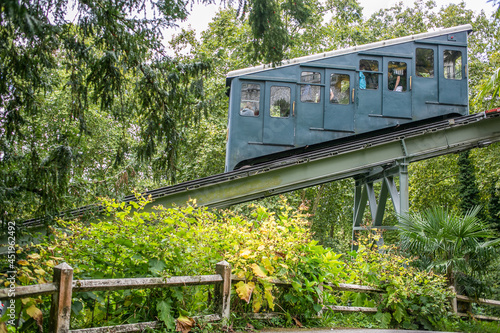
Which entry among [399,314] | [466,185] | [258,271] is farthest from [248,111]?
[466,185]

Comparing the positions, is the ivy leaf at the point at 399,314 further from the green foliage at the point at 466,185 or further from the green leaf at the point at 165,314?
the green foliage at the point at 466,185

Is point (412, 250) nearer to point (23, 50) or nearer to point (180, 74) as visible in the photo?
point (180, 74)

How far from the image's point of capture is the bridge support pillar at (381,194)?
36.8 ft

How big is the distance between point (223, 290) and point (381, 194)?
8.28 metres

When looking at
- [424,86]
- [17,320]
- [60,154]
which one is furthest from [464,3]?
[17,320]

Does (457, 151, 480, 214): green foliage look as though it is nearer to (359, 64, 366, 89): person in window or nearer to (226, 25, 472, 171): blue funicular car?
(226, 25, 472, 171): blue funicular car

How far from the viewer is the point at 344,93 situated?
11914 mm

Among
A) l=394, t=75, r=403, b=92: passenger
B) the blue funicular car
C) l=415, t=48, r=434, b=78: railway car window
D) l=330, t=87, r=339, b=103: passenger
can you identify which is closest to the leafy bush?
the blue funicular car

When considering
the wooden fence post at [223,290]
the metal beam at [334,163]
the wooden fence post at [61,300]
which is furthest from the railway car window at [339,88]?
the wooden fence post at [61,300]

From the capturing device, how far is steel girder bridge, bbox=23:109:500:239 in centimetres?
1040

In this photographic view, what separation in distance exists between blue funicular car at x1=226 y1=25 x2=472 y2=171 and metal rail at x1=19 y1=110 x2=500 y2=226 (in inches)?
24.4

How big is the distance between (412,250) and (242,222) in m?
4.41

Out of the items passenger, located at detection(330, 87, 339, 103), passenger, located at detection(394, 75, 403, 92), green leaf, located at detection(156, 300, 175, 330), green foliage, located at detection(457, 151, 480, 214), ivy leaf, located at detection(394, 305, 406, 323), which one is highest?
passenger, located at detection(394, 75, 403, 92)

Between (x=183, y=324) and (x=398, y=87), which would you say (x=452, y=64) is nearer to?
(x=398, y=87)
